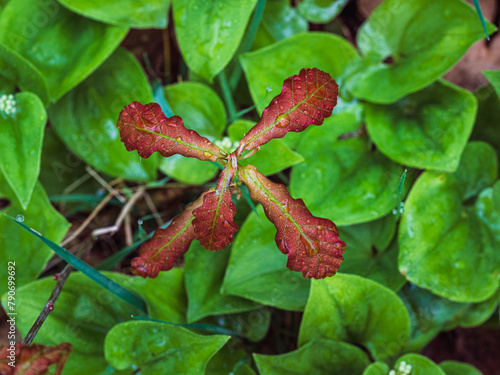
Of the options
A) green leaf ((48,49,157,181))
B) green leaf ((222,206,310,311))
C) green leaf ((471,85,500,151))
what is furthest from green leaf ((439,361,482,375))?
green leaf ((48,49,157,181))

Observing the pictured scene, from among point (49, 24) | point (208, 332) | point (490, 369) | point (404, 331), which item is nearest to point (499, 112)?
point (404, 331)

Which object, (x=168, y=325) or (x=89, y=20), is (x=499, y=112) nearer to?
(x=168, y=325)

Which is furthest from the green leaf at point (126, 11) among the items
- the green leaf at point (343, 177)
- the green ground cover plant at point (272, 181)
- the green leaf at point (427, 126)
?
the green leaf at point (427, 126)

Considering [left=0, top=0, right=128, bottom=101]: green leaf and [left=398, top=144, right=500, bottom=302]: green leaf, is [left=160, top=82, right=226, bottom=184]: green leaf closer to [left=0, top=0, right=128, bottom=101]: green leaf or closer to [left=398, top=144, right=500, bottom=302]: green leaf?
[left=0, top=0, right=128, bottom=101]: green leaf

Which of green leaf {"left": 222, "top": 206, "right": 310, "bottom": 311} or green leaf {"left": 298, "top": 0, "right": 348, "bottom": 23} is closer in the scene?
green leaf {"left": 222, "top": 206, "right": 310, "bottom": 311}

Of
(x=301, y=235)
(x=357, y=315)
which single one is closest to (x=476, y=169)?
(x=357, y=315)

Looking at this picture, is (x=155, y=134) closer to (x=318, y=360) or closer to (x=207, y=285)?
(x=207, y=285)

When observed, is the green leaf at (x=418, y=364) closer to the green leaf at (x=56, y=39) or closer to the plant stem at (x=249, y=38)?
the plant stem at (x=249, y=38)
